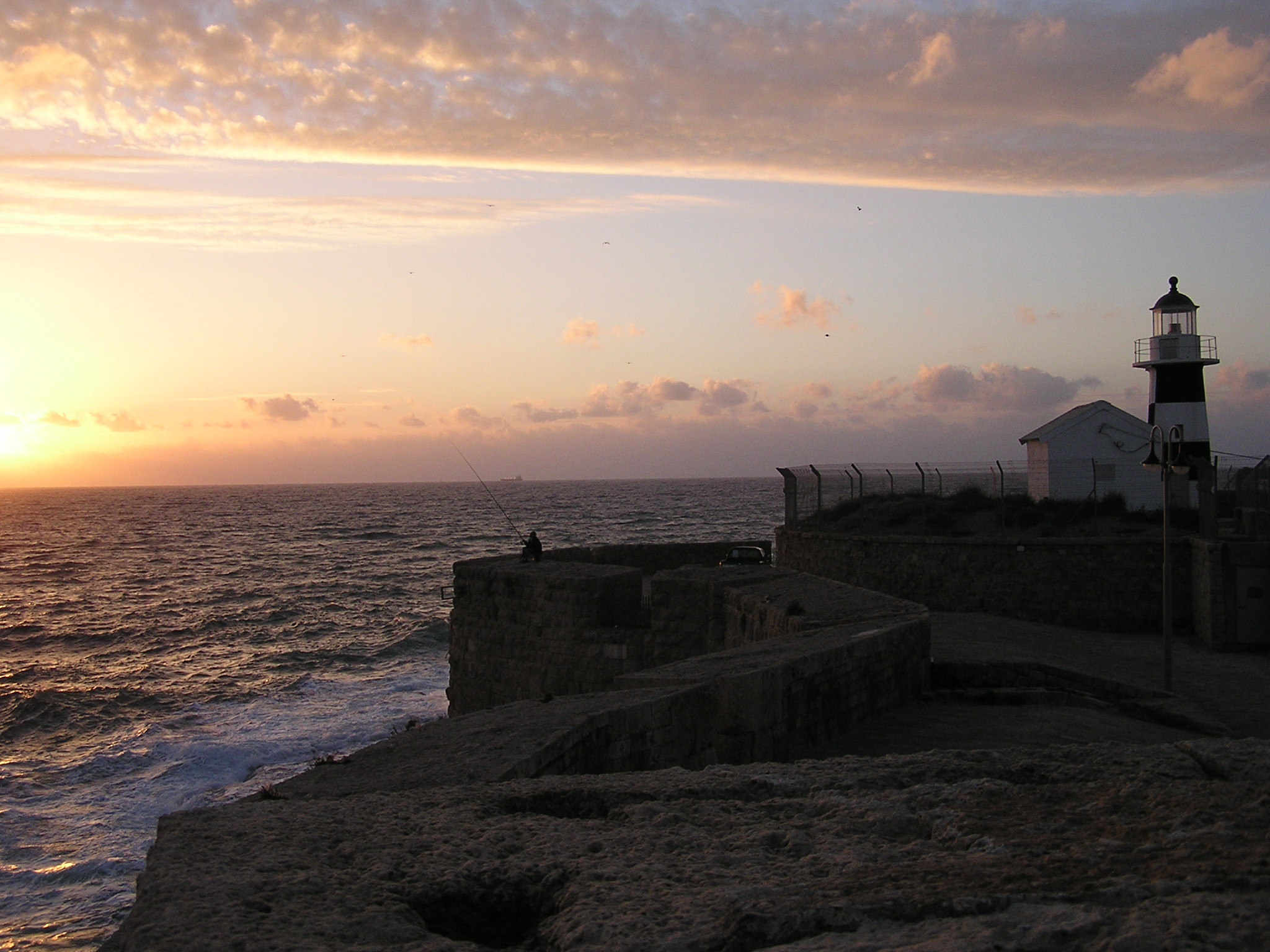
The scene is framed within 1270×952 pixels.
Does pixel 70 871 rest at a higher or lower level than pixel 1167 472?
lower

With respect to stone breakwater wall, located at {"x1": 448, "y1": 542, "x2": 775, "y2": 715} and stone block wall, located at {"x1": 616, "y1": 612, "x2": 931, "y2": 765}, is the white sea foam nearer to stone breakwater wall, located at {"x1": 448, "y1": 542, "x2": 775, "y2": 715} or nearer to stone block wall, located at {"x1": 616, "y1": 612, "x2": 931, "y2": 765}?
stone breakwater wall, located at {"x1": 448, "y1": 542, "x2": 775, "y2": 715}

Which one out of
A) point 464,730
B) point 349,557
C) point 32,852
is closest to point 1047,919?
point 464,730

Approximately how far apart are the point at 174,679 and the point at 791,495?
1620cm

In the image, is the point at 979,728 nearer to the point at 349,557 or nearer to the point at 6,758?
the point at 6,758

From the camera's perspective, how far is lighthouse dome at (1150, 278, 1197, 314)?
26297 mm

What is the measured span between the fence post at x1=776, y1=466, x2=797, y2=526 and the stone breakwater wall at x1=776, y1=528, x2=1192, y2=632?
4.63 meters

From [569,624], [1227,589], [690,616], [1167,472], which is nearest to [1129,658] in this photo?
[1227,589]

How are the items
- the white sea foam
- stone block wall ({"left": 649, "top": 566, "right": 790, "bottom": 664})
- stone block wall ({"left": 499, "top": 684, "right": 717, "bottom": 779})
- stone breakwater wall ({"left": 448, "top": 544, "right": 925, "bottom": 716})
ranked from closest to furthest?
stone block wall ({"left": 499, "top": 684, "right": 717, "bottom": 779}), the white sea foam, stone breakwater wall ({"left": 448, "top": 544, "right": 925, "bottom": 716}), stone block wall ({"left": 649, "top": 566, "right": 790, "bottom": 664})

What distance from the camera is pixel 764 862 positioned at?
343 cm

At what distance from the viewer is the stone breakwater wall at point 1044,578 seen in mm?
19266

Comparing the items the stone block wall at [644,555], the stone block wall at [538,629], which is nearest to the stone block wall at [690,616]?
the stone block wall at [538,629]

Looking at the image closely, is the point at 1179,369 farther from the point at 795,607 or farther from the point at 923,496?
the point at 795,607

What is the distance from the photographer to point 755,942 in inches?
110

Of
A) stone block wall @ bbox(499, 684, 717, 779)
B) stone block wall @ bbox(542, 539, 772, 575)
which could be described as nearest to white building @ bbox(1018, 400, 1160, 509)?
stone block wall @ bbox(542, 539, 772, 575)
